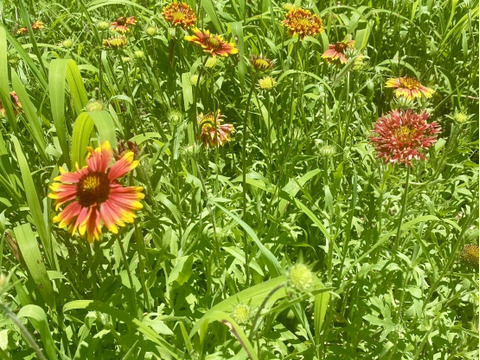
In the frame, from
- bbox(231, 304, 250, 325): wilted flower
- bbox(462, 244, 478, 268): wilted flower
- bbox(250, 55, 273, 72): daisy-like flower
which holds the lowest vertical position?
bbox(462, 244, 478, 268): wilted flower

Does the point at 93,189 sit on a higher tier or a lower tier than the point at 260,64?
lower

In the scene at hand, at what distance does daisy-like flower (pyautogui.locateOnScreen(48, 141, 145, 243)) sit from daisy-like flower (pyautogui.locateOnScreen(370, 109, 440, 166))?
0.69m

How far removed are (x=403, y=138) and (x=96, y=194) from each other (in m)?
0.81

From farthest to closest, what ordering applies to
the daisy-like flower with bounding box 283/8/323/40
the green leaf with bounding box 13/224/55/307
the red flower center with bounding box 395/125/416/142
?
the daisy-like flower with bounding box 283/8/323/40 → the red flower center with bounding box 395/125/416/142 → the green leaf with bounding box 13/224/55/307

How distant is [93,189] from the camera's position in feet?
3.21

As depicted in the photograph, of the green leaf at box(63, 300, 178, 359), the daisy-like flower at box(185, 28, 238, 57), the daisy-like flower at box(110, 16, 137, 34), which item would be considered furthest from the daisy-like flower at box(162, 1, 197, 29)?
the green leaf at box(63, 300, 178, 359)

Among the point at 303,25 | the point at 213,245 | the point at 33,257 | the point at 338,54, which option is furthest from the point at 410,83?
the point at 33,257

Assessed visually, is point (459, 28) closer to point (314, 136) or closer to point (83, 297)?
point (314, 136)

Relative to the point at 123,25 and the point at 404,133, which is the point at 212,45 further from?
the point at 123,25

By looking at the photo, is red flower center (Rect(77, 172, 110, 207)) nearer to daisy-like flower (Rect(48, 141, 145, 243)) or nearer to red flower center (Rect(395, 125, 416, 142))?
daisy-like flower (Rect(48, 141, 145, 243))

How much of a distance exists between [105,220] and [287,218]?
0.83 meters

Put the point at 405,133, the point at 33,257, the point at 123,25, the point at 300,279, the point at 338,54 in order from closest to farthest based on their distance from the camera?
1. the point at 300,279
2. the point at 33,257
3. the point at 405,133
4. the point at 338,54
5. the point at 123,25

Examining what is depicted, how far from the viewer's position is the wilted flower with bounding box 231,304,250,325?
0.96 m

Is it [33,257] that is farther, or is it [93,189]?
[33,257]
